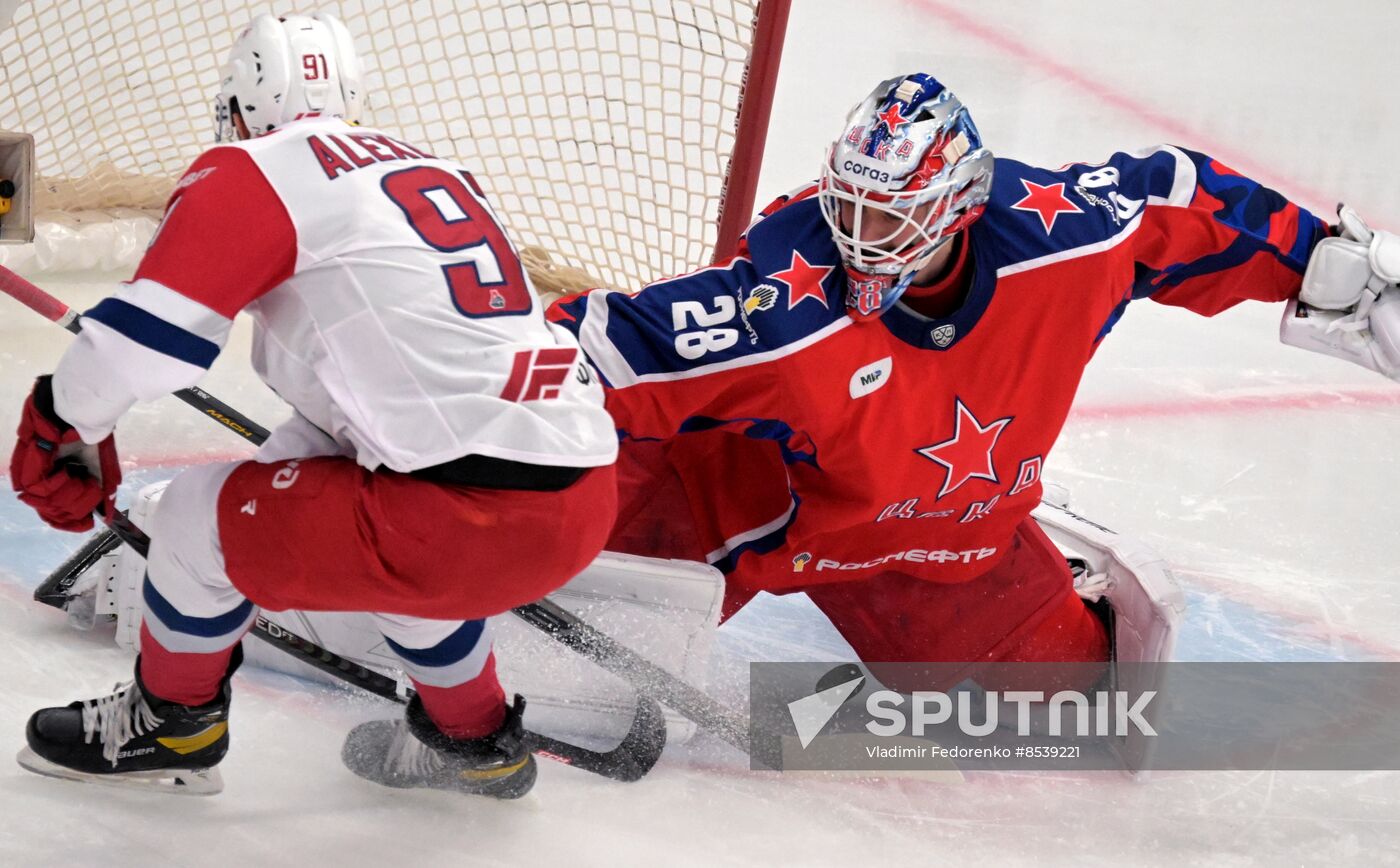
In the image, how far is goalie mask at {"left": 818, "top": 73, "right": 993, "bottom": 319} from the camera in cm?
199

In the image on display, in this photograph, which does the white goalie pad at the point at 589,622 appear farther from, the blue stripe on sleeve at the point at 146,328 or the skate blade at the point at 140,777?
the blue stripe on sleeve at the point at 146,328

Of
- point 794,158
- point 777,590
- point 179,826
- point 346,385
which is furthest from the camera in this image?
point 794,158

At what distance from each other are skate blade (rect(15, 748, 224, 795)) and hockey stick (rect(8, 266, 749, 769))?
486 millimetres

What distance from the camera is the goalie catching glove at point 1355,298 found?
7.43ft

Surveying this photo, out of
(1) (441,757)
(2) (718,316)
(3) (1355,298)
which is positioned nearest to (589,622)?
(1) (441,757)

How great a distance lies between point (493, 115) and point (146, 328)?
222cm

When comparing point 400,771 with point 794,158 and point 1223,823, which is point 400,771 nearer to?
point 1223,823

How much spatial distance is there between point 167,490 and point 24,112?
242 centimetres

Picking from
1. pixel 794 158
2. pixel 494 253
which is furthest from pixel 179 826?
pixel 794 158

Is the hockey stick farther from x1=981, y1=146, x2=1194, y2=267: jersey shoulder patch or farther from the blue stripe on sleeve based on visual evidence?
x1=981, y1=146, x2=1194, y2=267: jersey shoulder patch

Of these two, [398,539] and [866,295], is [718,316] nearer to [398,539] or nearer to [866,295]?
[866,295]

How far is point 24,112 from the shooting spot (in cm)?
378

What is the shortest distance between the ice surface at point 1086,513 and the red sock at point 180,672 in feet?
0.67

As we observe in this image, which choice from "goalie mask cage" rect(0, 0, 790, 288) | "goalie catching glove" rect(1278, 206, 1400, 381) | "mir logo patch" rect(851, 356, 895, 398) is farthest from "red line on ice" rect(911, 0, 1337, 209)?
"mir logo patch" rect(851, 356, 895, 398)
